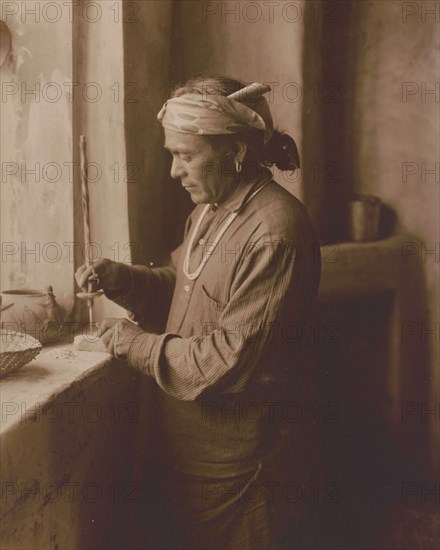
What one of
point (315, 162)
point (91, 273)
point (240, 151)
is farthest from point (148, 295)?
point (315, 162)

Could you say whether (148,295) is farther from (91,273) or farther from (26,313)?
(26,313)

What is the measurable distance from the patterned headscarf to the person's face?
3 centimetres

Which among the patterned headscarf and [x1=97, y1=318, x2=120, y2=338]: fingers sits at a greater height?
the patterned headscarf

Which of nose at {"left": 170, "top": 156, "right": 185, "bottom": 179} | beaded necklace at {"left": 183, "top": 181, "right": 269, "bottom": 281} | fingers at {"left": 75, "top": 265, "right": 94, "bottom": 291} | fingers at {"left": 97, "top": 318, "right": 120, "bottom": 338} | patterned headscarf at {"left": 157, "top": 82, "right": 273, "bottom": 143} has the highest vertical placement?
patterned headscarf at {"left": 157, "top": 82, "right": 273, "bottom": 143}

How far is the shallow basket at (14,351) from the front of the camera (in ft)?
6.28

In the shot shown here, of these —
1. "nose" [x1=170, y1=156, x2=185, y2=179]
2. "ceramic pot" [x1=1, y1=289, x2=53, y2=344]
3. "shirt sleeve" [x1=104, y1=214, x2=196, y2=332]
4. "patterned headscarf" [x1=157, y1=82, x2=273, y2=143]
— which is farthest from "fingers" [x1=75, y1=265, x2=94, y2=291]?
"patterned headscarf" [x1=157, y1=82, x2=273, y2=143]

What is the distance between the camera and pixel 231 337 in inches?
72.1

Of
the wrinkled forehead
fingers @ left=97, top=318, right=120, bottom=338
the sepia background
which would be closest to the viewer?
the wrinkled forehead

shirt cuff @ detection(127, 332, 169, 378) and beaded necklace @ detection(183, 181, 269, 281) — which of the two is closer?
shirt cuff @ detection(127, 332, 169, 378)

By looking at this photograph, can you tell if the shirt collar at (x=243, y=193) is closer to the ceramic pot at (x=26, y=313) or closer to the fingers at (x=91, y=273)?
the fingers at (x=91, y=273)

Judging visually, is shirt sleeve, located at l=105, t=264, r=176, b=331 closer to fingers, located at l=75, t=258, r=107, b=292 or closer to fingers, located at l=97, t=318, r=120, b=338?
fingers, located at l=75, t=258, r=107, b=292

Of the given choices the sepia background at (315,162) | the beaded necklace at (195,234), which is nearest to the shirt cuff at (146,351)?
the beaded necklace at (195,234)

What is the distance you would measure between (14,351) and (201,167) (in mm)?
758

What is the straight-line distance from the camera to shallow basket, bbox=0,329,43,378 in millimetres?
1914
